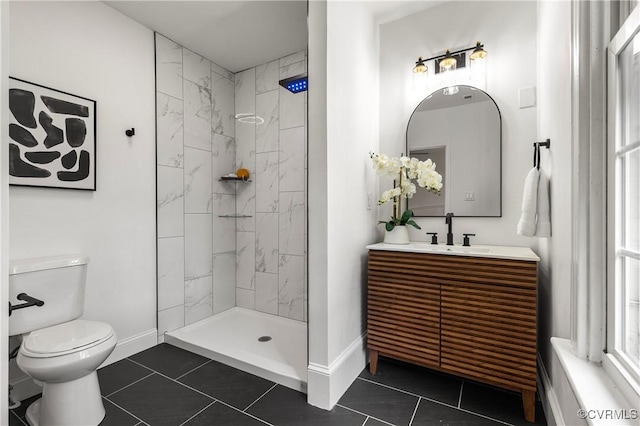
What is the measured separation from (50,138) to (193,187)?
107cm

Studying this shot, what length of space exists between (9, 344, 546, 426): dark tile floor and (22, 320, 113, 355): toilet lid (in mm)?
419

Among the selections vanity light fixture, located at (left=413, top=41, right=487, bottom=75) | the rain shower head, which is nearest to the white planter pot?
vanity light fixture, located at (left=413, top=41, right=487, bottom=75)

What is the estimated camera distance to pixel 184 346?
7.80 feet

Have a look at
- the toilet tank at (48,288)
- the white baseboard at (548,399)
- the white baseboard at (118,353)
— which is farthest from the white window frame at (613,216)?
the white baseboard at (118,353)

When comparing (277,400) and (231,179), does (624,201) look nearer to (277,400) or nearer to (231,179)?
(277,400)

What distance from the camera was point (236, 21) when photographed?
2.36 meters

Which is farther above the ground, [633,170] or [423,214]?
[633,170]

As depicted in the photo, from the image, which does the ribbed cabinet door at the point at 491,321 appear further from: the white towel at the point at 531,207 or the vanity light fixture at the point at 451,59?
→ the vanity light fixture at the point at 451,59

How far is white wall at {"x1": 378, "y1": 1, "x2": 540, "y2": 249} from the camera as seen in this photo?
200 centimetres

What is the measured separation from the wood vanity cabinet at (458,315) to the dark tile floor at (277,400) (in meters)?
0.16

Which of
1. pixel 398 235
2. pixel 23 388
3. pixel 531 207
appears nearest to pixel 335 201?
pixel 398 235

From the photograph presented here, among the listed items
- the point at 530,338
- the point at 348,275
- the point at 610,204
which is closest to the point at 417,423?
the point at 530,338

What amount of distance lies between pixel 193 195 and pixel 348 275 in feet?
5.44

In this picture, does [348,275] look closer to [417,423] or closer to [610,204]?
[417,423]
